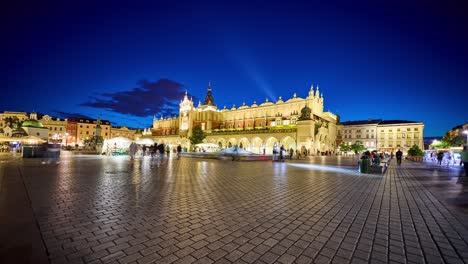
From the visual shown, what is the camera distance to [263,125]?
66.9 m

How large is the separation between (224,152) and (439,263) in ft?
84.4

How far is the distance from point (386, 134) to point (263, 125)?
4355 cm

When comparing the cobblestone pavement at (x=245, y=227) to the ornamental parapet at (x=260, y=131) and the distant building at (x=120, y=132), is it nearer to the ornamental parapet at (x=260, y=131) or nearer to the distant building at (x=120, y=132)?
the ornamental parapet at (x=260, y=131)

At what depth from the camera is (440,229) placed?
4164 mm

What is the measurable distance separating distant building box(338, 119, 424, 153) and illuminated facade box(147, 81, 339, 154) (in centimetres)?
1662

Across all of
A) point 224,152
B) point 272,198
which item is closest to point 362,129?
point 224,152

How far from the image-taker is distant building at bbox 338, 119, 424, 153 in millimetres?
70875

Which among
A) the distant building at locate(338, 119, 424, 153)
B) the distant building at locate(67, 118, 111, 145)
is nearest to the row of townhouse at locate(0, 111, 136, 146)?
the distant building at locate(67, 118, 111, 145)

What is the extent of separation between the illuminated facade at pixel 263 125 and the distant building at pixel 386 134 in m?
16.6

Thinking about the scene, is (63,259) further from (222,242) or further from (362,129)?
(362,129)

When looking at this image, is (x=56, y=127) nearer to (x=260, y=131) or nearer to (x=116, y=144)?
(x=116, y=144)

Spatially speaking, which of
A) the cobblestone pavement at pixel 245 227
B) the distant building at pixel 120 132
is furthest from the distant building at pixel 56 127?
the cobblestone pavement at pixel 245 227

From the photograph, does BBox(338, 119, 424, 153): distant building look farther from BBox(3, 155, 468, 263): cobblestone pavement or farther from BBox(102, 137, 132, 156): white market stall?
BBox(3, 155, 468, 263): cobblestone pavement

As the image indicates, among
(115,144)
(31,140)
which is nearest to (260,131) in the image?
(115,144)
